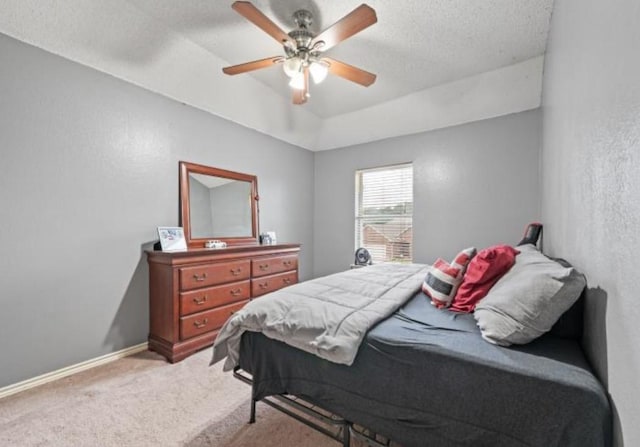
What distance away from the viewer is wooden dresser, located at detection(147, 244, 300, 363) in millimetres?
2363

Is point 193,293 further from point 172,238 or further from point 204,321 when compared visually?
point 172,238

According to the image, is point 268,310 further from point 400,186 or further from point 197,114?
point 400,186

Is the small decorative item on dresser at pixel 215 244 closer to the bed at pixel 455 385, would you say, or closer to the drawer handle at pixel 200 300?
the drawer handle at pixel 200 300

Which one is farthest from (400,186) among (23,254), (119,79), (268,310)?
(23,254)

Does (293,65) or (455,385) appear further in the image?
(293,65)

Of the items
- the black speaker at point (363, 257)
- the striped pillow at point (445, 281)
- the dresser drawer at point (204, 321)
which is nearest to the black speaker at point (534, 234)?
the striped pillow at point (445, 281)

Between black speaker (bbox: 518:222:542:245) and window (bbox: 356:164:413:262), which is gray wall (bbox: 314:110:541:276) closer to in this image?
window (bbox: 356:164:413:262)

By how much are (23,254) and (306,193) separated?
3.31m

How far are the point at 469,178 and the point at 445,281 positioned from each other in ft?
7.17

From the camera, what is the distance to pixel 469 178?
337cm

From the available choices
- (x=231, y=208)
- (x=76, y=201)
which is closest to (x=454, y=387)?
(x=76, y=201)

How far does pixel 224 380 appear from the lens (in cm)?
204

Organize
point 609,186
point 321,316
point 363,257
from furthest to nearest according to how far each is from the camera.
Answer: point 363,257 < point 321,316 < point 609,186

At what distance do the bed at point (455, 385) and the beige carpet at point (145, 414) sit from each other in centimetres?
32
